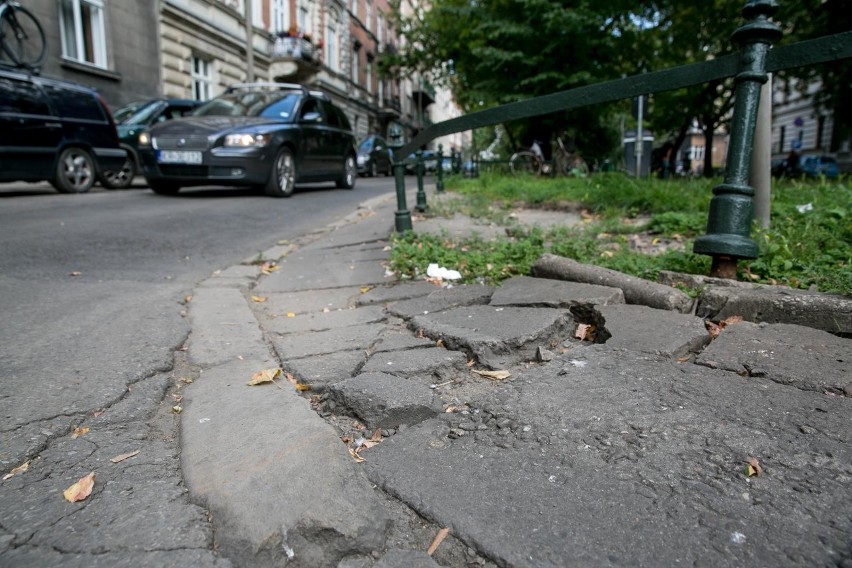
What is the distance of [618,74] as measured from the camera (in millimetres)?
15648

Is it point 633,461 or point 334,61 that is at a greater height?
point 334,61

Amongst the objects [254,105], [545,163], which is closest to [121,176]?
[254,105]

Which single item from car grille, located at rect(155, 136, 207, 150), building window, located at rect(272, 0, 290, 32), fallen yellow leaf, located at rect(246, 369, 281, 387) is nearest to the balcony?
building window, located at rect(272, 0, 290, 32)

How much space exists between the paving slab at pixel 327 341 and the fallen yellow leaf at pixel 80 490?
892 mm

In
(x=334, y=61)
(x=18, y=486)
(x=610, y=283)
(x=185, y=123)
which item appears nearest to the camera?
(x=18, y=486)

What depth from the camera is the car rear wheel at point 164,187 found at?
8781mm

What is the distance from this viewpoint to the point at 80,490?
1361 mm

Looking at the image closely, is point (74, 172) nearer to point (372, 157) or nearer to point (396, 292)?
point (396, 292)

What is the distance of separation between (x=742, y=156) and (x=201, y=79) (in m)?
20.8

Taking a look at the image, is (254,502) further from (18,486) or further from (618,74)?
(618,74)

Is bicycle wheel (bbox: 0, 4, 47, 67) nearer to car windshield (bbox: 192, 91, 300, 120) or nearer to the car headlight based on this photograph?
car windshield (bbox: 192, 91, 300, 120)

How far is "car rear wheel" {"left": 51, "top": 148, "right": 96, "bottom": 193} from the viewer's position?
9.20 metres

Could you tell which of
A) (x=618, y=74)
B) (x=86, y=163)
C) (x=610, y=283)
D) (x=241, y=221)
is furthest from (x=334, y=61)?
(x=610, y=283)

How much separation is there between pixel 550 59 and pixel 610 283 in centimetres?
1323
